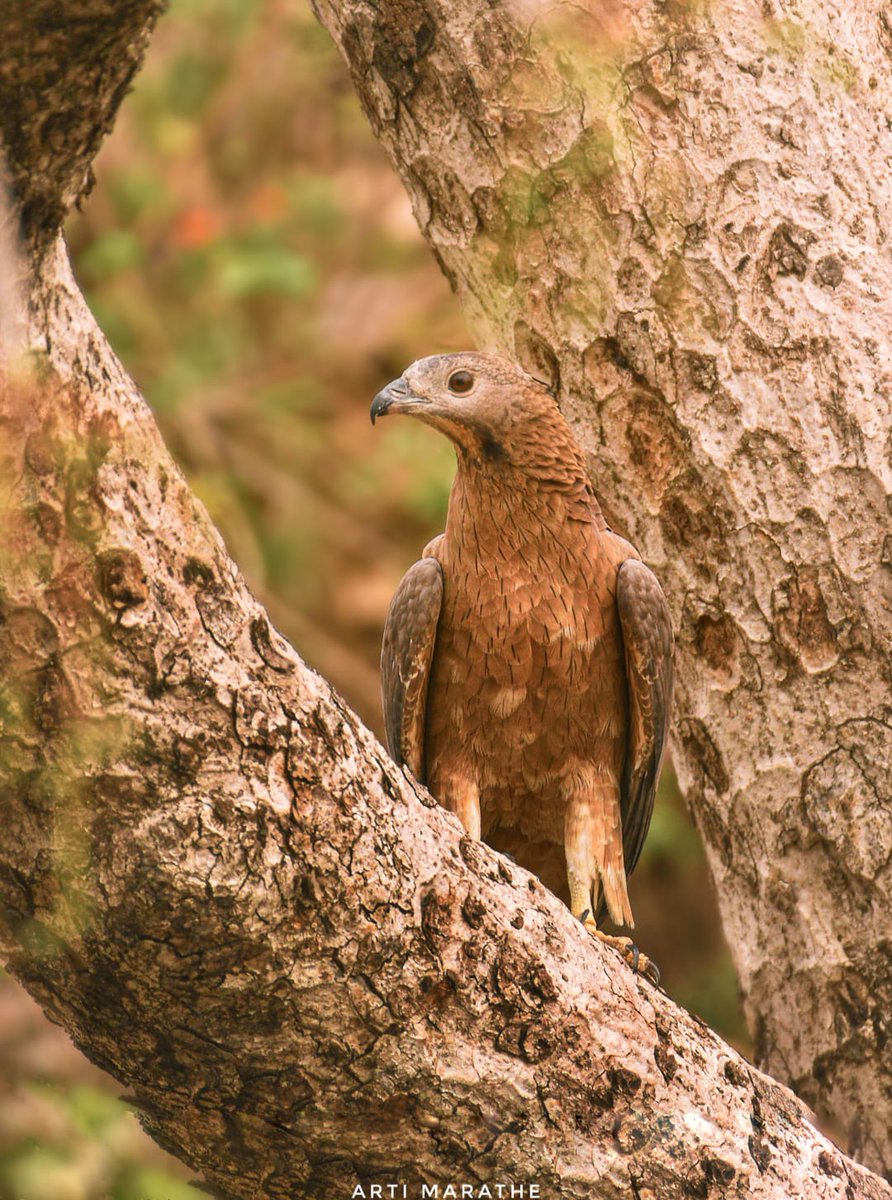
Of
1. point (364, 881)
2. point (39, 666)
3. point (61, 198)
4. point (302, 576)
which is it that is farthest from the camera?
point (302, 576)

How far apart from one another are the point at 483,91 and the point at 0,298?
2.05m

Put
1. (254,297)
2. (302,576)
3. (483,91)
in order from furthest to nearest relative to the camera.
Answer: (254,297) < (302,576) < (483,91)

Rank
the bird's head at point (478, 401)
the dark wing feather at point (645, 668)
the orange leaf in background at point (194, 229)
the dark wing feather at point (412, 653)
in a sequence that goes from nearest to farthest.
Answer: the dark wing feather at point (645, 668) → the bird's head at point (478, 401) → the dark wing feather at point (412, 653) → the orange leaf in background at point (194, 229)

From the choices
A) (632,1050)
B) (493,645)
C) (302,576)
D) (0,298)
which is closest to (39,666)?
(0,298)

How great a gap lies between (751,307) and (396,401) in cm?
107

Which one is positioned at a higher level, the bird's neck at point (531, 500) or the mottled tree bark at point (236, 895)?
the bird's neck at point (531, 500)

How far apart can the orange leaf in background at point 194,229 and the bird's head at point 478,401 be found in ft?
13.4

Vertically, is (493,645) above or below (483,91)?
below

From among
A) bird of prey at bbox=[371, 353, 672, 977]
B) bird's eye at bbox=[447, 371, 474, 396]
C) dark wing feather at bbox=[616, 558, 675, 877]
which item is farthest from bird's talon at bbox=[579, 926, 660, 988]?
bird's eye at bbox=[447, 371, 474, 396]

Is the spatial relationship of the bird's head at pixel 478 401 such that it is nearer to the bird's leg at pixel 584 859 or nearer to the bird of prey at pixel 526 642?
the bird of prey at pixel 526 642

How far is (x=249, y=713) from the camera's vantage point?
96.8 inches

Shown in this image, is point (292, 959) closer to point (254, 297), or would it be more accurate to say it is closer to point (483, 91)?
point (483, 91)

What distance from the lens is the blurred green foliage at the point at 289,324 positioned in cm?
761

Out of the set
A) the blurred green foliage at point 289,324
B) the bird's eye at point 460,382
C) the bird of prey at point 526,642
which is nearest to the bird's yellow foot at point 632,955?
the bird of prey at point 526,642
